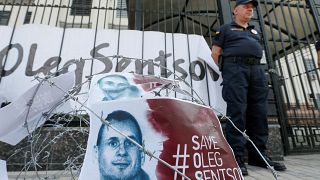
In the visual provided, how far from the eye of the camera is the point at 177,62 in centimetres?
334

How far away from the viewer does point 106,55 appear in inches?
126

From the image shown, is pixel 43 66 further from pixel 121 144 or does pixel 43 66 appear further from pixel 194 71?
pixel 121 144

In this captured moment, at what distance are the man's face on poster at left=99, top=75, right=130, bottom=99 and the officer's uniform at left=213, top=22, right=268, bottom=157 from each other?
1.70 m

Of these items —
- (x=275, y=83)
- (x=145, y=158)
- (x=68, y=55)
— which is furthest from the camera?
(x=275, y=83)

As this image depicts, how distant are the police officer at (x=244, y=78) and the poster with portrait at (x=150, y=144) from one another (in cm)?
185

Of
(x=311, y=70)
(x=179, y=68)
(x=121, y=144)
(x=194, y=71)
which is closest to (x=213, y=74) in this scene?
(x=194, y=71)

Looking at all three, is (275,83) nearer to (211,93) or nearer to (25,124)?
(211,93)

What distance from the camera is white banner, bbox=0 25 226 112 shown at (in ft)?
9.86

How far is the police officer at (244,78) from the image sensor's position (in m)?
2.69

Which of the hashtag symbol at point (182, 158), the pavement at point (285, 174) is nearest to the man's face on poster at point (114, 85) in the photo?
the hashtag symbol at point (182, 158)

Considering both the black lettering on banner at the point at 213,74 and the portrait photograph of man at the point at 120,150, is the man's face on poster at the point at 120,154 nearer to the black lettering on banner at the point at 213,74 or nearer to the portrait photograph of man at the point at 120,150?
the portrait photograph of man at the point at 120,150

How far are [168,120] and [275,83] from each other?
3.54 metres

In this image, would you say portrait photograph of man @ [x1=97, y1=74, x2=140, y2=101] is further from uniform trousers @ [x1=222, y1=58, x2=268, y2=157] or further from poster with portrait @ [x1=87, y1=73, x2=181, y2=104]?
uniform trousers @ [x1=222, y1=58, x2=268, y2=157]

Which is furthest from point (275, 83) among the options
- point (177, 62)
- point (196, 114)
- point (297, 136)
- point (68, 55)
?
point (196, 114)
